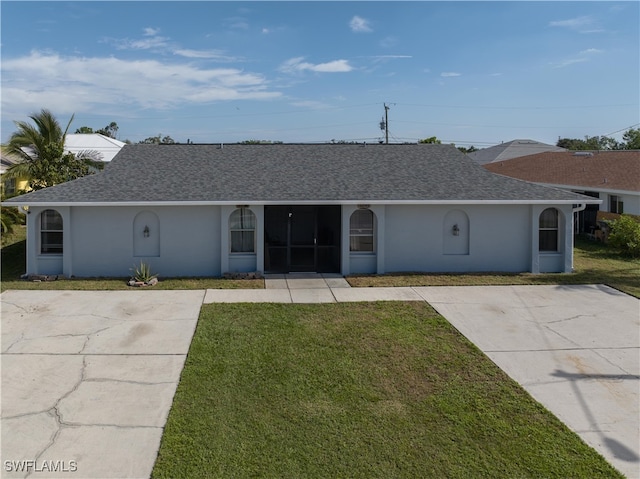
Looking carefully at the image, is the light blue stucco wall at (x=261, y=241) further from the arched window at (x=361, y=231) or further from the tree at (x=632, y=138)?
the tree at (x=632, y=138)

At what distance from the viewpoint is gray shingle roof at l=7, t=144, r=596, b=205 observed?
15148 millimetres

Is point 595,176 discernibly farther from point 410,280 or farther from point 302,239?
point 302,239

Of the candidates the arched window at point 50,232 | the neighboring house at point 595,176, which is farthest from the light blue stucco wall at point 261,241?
the neighboring house at point 595,176

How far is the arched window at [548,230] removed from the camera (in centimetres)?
1625

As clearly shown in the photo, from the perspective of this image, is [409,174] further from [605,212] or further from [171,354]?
[605,212]

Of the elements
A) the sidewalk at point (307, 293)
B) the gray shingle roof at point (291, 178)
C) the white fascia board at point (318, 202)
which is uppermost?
the gray shingle roof at point (291, 178)

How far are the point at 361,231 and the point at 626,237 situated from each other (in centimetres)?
1069

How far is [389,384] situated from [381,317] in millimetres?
3446

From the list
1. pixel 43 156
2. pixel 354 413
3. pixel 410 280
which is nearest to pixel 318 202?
pixel 410 280

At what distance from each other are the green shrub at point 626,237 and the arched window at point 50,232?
19299mm

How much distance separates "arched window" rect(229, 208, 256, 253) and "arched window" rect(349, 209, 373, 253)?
116 inches

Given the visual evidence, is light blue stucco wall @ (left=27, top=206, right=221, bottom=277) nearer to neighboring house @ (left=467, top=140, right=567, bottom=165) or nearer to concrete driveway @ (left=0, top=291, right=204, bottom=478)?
concrete driveway @ (left=0, top=291, right=204, bottom=478)

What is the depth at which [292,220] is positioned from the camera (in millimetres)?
17328

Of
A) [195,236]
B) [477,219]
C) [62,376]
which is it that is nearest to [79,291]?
[195,236]
